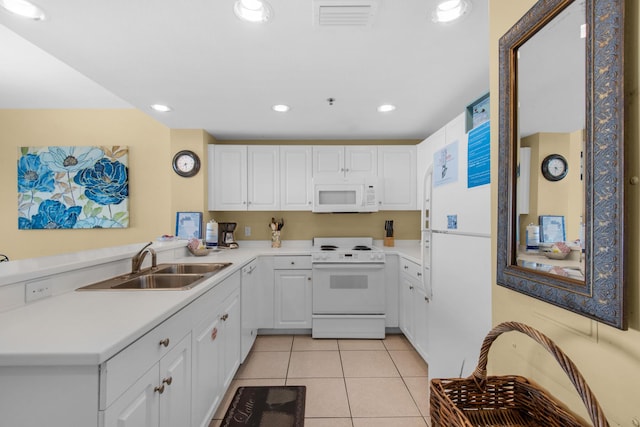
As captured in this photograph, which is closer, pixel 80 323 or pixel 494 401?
pixel 494 401

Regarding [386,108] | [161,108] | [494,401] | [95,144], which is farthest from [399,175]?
[95,144]

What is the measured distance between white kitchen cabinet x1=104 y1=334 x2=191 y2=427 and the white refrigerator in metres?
1.38

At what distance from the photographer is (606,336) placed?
64cm

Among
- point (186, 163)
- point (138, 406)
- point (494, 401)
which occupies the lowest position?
point (138, 406)

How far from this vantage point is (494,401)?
82 centimetres

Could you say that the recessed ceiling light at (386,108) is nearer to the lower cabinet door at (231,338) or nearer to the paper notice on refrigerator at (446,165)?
the paper notice on refrigerator at (446,165)

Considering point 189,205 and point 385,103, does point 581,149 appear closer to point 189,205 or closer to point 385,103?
point 385,103

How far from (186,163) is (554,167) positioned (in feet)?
10.9

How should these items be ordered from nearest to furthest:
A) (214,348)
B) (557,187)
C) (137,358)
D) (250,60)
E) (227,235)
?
(557,187) → (137,358) → (214,348) → (250,60) → (227,235)

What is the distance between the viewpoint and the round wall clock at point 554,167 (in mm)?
737

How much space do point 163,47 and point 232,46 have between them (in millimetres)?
410

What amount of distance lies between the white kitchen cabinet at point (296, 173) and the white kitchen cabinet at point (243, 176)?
0.08m

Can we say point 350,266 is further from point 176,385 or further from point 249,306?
point 176,385

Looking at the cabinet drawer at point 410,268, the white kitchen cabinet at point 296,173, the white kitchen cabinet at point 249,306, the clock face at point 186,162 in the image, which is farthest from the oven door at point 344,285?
the clock face at point 186,162
